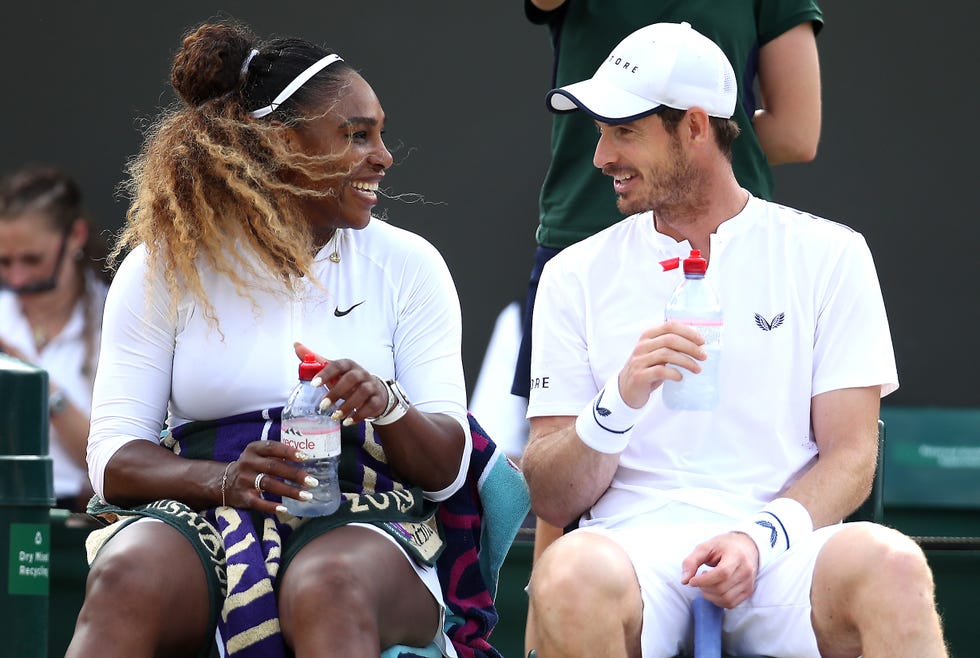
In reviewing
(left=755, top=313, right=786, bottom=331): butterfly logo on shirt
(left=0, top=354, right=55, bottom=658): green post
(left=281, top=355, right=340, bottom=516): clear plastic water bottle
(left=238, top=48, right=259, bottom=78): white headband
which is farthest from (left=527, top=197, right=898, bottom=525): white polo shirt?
(left=0, top=354, right=55, bottom=658): green post

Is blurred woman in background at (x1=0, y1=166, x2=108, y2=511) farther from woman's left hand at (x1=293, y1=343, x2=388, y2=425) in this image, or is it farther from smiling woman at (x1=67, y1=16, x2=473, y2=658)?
woman's left hand at (x1=293, y1=343, x2=388, y2=425)

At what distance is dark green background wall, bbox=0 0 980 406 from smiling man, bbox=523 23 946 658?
55.7 inches

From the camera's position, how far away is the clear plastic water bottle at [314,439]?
2.68 metres

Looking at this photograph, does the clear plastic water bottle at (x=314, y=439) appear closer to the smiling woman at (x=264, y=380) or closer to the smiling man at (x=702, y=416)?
the smiling woman at (x=264, y=380)

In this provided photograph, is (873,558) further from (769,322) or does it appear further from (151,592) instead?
(151,592)

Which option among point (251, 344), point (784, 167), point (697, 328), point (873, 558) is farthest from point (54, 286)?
point (873, 558)

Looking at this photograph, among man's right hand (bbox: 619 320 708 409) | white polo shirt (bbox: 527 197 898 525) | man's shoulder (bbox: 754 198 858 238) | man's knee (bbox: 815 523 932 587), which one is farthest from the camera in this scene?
man's shoulder (bbox: 754 198 858 238)

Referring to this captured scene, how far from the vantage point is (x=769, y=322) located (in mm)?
2949

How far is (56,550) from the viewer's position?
4.43 meters

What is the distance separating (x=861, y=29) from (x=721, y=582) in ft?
8.20

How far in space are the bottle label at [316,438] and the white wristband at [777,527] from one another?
726mm

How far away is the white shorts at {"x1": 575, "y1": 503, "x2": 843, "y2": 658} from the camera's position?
268 centimetres

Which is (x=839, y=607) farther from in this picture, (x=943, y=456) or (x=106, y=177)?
(x=106, y=177)

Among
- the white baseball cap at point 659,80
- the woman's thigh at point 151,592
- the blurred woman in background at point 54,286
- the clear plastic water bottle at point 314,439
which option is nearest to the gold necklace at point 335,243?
the clear plastic water bottle at point 314,439
